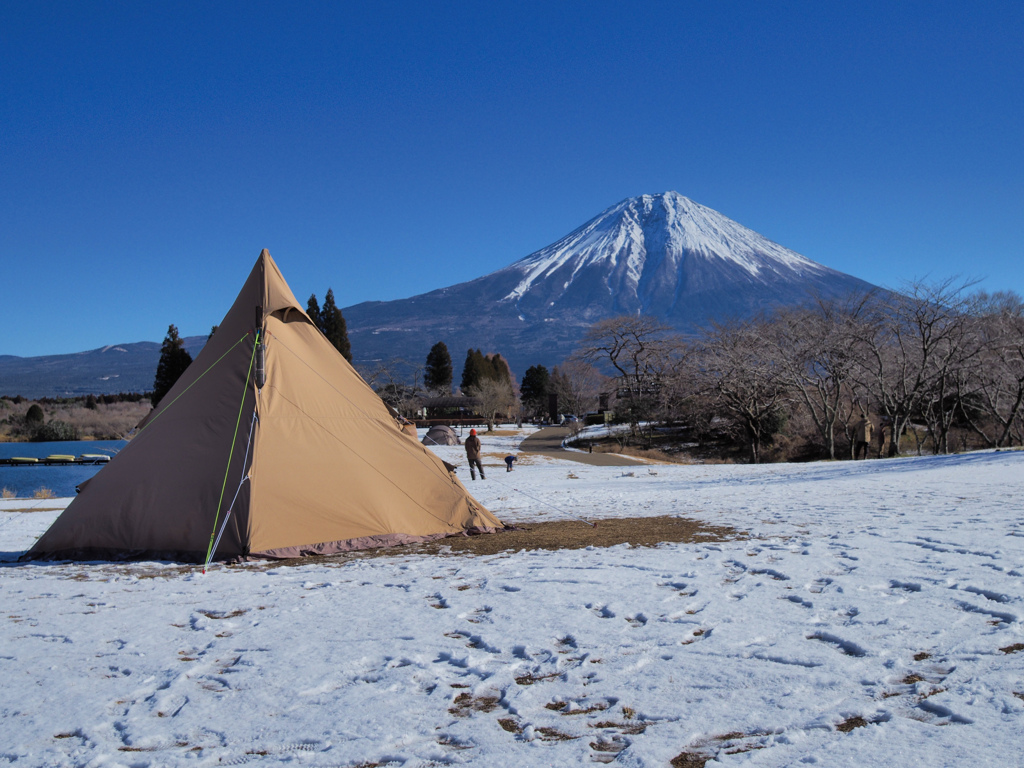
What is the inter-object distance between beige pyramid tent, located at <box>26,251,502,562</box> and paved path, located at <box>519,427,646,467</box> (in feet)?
61.0

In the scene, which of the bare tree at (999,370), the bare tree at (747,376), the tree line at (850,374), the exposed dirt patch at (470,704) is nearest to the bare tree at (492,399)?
the tree line at (850,374)

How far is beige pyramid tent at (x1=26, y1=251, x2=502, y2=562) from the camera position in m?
6.80

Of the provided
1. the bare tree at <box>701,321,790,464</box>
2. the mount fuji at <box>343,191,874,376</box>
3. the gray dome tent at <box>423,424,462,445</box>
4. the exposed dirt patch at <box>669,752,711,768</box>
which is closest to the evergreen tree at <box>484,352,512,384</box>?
the gray dome tent at <box>423,424,462,445</box>

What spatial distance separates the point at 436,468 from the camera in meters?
8.25

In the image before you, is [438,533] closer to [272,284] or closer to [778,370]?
[272,284]

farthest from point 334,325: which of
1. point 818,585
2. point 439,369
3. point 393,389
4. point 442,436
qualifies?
point 818,585

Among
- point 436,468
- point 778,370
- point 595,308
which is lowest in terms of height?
point 436,468

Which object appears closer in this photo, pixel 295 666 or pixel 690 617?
pixel 295 666

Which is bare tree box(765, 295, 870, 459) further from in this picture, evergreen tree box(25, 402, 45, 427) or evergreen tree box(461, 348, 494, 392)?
evergreen tree box(25, 402, 45, 427)

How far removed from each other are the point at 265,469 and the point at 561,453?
2785cm

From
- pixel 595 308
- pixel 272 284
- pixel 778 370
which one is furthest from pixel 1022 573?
pixel 595 308

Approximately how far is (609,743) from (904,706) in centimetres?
125

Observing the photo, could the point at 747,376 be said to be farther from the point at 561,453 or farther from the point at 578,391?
the point at 578,391

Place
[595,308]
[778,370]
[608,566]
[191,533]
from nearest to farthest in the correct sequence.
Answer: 1. [608,566]
2. [191,533]
3. [778,370]
4. [595,308]
